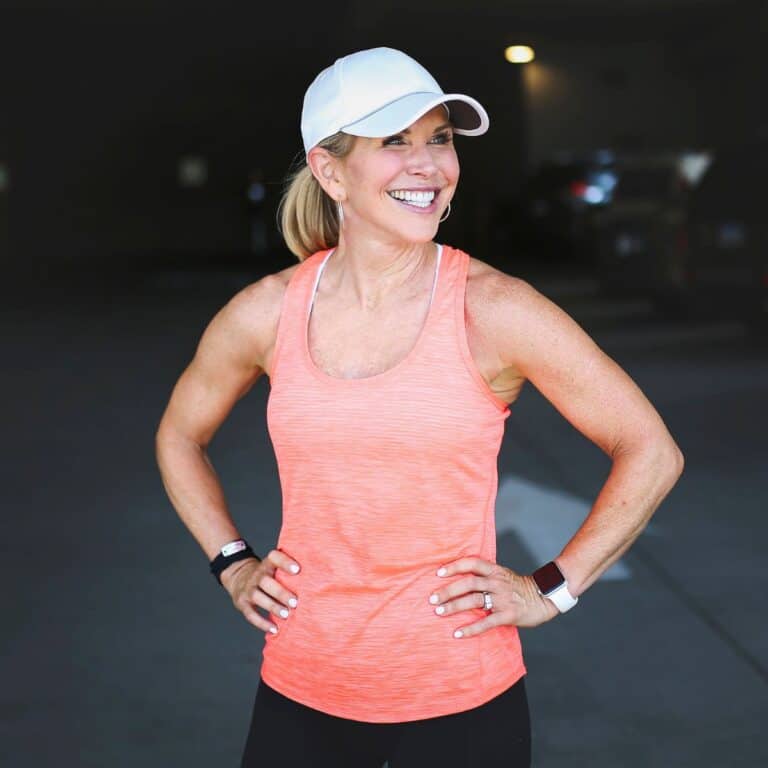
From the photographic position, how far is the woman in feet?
7.16

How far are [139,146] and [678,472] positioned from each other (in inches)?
1964

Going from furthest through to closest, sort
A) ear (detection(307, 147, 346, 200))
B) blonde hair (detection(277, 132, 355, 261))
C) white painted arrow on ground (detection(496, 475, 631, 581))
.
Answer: white painted arrow on ground (detection(496, 475, 631, 581))
blonde hair (detection(277, 132, 355, 261))
ear (detection(307, 147, 346, 200))

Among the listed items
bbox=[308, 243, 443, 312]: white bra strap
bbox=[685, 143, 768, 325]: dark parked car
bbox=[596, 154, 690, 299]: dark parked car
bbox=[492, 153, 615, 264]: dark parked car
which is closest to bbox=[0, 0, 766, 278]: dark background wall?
bbox=[492, 153, 615, 264]: dark parked car

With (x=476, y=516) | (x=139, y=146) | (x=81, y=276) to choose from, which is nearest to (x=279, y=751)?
(x=476, y=516)

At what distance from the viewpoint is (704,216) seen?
45.3 feet

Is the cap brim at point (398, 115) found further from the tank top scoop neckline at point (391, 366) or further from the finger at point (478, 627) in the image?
the finger at point (478, 627)

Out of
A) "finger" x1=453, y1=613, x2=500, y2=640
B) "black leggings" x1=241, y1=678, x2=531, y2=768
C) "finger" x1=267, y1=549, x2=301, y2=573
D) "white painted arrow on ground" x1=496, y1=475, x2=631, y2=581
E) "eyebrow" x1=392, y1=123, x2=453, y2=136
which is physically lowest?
"white painted arrow on ground" x1=496, y1=475, x2=631, y2=581

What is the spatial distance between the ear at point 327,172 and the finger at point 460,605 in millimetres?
725

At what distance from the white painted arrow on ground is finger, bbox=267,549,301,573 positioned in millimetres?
3659

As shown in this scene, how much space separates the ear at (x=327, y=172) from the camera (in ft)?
7.89

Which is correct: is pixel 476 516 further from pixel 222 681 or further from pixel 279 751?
pixel 222 681

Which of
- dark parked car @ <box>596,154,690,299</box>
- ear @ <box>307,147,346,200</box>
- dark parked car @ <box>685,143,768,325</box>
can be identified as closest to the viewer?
ear @ <box>307,147,346,200</box>

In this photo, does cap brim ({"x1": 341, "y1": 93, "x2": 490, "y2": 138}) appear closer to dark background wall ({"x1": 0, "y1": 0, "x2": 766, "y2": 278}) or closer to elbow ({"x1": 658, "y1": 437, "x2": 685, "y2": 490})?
elbow ({"x1": 658, "y1": 437, "x2": 685, "y2": 490})

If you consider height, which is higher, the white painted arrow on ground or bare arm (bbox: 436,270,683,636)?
bare arm (bbox: 436,270,683,636)
